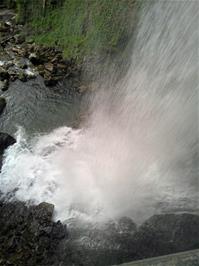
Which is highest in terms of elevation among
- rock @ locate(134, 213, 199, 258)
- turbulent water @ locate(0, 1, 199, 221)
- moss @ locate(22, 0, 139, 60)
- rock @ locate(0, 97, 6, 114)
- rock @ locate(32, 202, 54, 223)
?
moss @ locate(22, 0, 139, 60)

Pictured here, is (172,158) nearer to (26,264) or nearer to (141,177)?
(141,177)

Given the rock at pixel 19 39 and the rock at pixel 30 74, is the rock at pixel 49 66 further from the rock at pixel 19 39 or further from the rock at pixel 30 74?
the rock at pixel 19 39

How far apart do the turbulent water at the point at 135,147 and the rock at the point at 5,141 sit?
26cm

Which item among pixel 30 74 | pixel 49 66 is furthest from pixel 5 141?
pixel 49 66

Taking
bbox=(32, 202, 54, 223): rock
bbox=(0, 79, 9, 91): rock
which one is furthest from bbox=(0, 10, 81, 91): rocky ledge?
bbox=(32, 202, 54, 223): rock

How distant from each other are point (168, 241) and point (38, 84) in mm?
11180

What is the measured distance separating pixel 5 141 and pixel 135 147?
5.30 meters

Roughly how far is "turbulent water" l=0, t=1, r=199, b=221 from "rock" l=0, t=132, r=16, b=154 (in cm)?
26

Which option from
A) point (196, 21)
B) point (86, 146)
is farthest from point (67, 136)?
point (196, 21)

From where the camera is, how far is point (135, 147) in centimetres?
1305

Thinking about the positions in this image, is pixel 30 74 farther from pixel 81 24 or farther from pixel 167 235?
pixel 167 235

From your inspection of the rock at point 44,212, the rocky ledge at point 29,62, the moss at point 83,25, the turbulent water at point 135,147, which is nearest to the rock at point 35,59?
the rocky ledge at point 29,62

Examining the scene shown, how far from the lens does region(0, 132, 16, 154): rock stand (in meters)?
14.2

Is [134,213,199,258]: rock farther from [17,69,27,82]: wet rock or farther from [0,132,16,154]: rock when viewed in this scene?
[17,69,27,82]: wet rock
